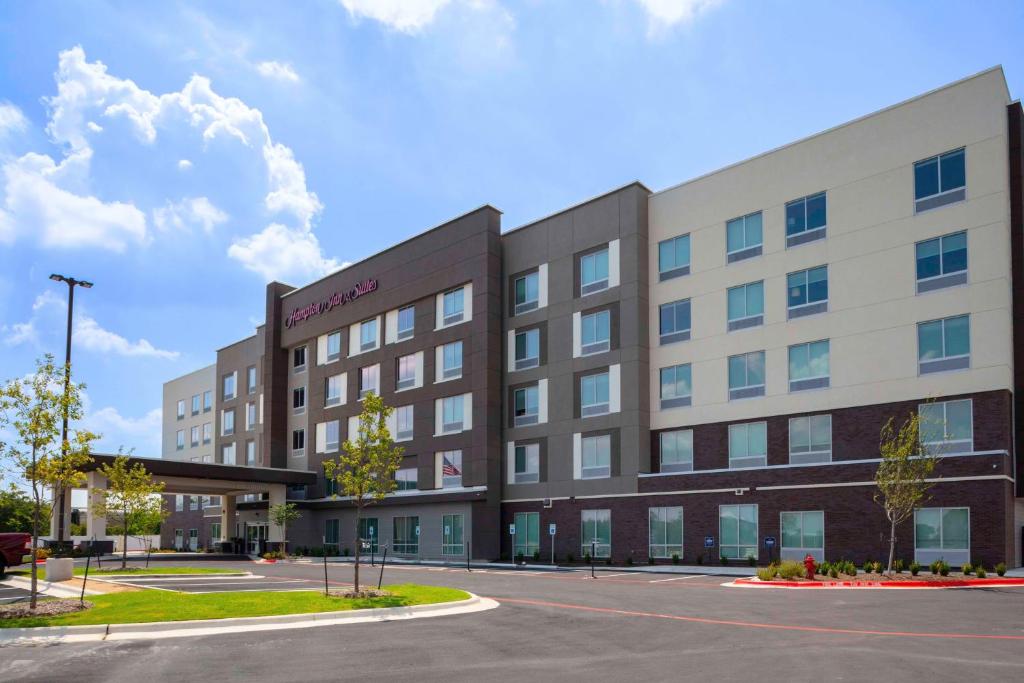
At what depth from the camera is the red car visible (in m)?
30.4

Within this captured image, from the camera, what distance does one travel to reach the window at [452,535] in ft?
167

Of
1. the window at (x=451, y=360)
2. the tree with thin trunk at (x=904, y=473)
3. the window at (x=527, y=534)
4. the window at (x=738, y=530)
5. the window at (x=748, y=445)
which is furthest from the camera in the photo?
the window at (x=451, y=360)

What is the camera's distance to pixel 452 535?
169ft

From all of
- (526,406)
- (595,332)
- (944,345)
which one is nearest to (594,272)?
(595,332)

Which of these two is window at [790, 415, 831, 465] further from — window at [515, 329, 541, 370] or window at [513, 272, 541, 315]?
window at [513, 272, 541, 315]

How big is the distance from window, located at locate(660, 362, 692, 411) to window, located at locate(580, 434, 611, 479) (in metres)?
3.61

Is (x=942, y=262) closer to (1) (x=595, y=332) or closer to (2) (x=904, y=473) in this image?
(2) (x=904, y=473)

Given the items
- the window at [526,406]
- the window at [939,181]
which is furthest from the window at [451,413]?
the window at [939,181]

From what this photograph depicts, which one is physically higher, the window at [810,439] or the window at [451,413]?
the window at [451,413]

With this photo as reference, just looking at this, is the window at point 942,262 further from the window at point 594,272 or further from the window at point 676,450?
the window at point 594,272

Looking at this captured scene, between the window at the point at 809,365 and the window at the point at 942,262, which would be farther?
the window at the point at 809,365

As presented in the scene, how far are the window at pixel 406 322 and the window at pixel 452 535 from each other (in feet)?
41.3

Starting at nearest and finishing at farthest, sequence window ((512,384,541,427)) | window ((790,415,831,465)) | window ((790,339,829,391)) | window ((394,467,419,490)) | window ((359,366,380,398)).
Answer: window ((790,415,831,465)) → window ((790,339,829,391)) → window ((512,384,541,427)) → window ((394,467,419,490)) → window ((359,366,380,398))

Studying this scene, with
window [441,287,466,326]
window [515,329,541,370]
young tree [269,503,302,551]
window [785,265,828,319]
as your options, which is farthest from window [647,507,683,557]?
young tree [269,503,302,551]
